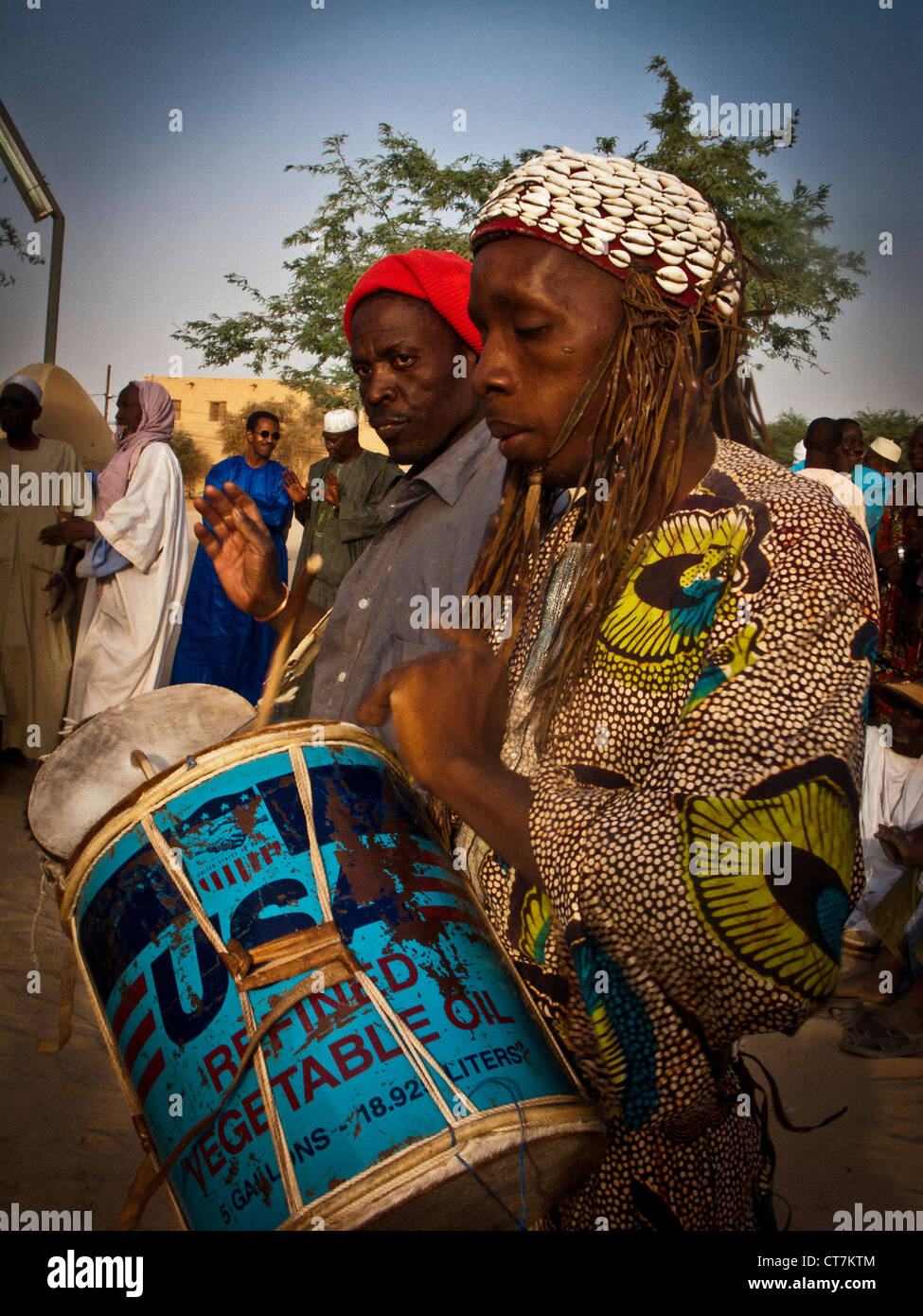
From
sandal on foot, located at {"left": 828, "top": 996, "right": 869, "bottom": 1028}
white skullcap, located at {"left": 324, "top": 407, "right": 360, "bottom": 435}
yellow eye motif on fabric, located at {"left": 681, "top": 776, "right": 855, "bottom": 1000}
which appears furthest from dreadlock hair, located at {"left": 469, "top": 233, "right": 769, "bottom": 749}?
white skullcap, located at {"left": 324, "top": 407, "right": 360, "bottom": 435}

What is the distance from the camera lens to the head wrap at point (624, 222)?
1244 millimetres

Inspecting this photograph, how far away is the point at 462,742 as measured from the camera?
4.21ft

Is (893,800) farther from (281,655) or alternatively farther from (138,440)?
(138,440)

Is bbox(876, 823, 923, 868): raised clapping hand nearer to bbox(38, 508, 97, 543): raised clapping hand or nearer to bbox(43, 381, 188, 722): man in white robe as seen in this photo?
bbox(43, 381, 188, 722): man in white robe

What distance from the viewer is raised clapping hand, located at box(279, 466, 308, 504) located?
7863mm

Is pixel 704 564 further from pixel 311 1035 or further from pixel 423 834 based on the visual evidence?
pixel 311 1035

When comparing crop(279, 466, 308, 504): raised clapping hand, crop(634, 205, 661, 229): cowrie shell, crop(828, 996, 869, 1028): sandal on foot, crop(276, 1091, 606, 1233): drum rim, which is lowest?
crop(828, 996, 869, 1028): sandal on foot

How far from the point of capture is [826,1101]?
3680mm

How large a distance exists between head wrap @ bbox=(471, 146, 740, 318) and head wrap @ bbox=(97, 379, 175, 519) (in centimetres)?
570

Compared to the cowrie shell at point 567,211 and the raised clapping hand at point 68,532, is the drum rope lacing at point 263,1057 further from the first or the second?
the raised clapping hand at point 68,532

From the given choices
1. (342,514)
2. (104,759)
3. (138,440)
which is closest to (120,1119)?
(104,759)

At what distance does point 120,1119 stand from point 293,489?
17.7 feet
